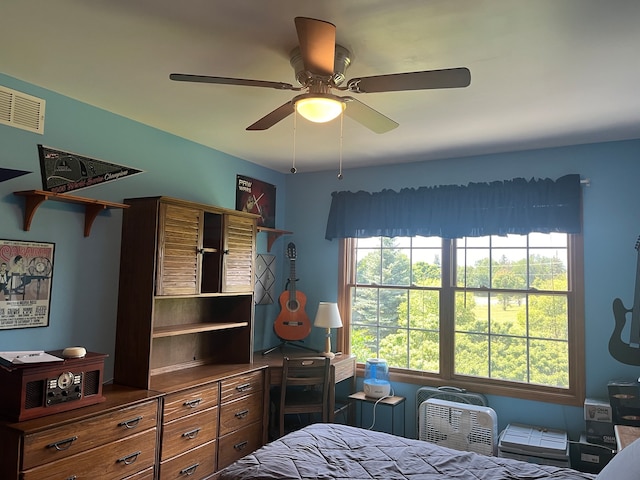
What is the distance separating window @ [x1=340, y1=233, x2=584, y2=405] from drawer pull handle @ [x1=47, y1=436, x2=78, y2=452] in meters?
2.59

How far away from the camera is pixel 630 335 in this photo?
11.0 ft

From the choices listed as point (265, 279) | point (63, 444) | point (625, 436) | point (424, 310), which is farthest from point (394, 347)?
point (63, 444)

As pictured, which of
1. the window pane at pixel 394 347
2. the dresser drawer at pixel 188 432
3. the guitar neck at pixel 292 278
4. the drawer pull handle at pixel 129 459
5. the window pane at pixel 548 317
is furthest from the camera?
the guitar neck at pixel 292 278

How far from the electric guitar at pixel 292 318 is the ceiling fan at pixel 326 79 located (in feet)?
7.58

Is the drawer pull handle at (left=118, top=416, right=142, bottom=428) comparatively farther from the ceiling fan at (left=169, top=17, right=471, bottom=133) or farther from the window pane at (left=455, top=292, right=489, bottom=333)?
the window pane at (left=455, top=292, right=489, bottom=333)

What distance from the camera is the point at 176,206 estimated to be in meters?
3.11

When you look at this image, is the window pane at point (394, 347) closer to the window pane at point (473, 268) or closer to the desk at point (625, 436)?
the window pane at point (473, 268)

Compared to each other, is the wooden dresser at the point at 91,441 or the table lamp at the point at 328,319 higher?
the table lamp at the point at 328,319

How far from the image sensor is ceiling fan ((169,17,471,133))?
1.66 metres

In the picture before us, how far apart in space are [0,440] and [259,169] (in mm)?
2950

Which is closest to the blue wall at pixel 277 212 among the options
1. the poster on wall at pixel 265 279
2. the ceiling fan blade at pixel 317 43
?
the poster on wall at pixel 265 279

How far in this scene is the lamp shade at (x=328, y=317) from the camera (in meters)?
4.06

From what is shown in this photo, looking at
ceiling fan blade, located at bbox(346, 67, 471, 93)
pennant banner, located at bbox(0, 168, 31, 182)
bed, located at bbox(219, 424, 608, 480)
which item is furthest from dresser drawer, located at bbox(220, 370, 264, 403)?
ceiling fan blade, located at bbox(346, 67, 471, 93)

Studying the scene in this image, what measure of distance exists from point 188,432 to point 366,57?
246 cm
